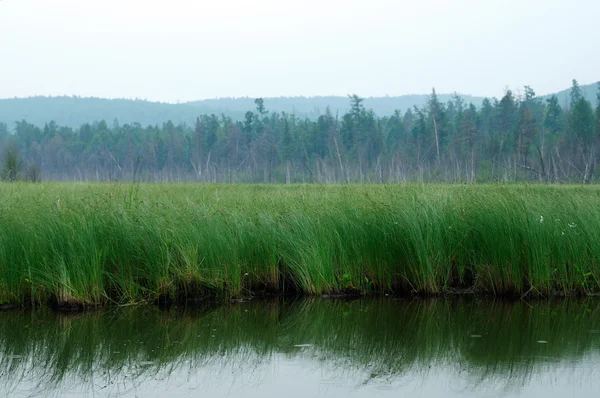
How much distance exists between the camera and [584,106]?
56.6 m

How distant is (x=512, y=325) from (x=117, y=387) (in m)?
4.22

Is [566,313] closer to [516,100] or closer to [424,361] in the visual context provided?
[424,361]

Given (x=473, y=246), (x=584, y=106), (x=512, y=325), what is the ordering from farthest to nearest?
(x=584, y=106) < (x=473, y=246) < (x=512, y=325)

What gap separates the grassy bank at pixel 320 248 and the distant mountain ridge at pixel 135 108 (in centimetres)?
13741

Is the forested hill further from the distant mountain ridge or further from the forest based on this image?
the forest

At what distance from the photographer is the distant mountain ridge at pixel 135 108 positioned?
153m

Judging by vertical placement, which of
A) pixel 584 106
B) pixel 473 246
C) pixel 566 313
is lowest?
pixel 566 313

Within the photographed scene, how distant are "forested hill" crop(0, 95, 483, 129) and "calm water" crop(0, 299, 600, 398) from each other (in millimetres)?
140694

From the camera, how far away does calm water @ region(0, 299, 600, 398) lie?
16.1 feet

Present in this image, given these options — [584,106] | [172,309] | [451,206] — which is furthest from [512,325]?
[584,106]

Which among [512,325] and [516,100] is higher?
[516,100]

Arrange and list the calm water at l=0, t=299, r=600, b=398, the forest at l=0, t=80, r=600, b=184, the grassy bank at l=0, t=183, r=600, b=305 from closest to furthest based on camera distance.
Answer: the calm water at l=0, t=299, r=600, b=398
the grassy bank at l=0, t=183, r=600, b=305
the forest at l=0, t=80, r=600, b=184

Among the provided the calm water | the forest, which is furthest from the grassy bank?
the forest

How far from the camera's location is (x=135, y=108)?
16388cm
